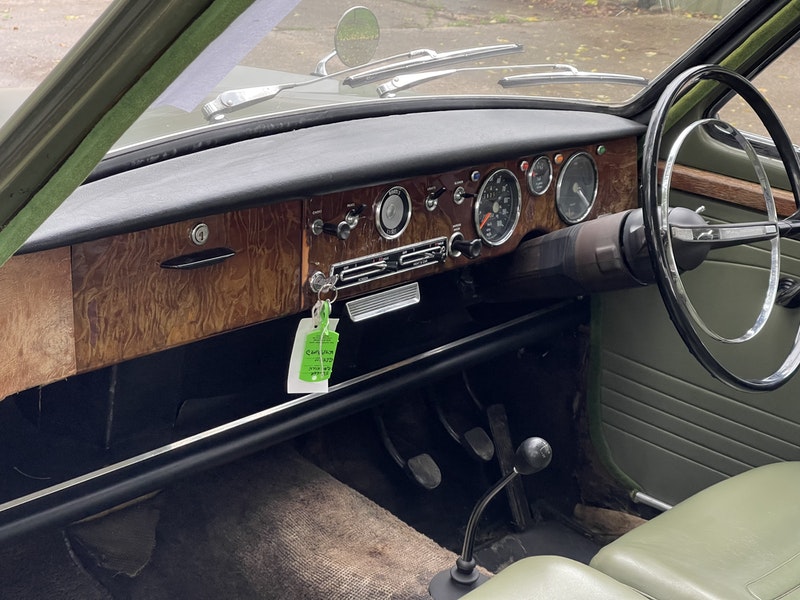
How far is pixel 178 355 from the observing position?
2170 millimetres

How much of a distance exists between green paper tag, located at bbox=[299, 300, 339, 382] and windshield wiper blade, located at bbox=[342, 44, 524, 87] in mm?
510

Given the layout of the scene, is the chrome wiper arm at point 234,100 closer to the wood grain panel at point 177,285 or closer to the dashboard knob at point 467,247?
the wood grain panel at point 177,285

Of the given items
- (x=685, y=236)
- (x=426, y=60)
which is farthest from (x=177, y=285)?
(x=685, y=236)

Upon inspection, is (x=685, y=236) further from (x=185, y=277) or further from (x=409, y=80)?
(x=185, y=277)

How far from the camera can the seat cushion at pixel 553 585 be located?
1.34 metres

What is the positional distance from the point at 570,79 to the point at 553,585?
55.7 inches

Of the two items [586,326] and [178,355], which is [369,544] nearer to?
[178,355]

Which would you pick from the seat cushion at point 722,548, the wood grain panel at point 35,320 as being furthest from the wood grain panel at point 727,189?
the wood grain panel at point 35,320

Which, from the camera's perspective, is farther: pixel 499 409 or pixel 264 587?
pixel 499 409

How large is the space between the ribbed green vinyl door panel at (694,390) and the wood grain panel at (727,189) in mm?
34

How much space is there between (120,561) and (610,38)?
179 cm

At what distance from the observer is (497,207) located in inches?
88.0

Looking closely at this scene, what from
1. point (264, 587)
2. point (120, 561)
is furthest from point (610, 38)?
point (120, 561)

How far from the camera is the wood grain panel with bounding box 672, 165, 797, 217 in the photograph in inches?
86.4
